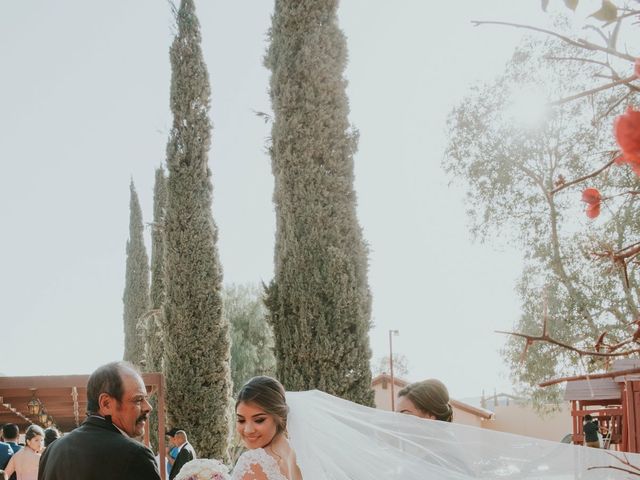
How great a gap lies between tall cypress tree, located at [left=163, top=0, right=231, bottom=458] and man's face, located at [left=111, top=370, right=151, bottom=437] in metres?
11.6

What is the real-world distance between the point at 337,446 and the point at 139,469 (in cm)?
78

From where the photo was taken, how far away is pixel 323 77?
446 inches

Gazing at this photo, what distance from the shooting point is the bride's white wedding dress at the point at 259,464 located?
10.0 ft

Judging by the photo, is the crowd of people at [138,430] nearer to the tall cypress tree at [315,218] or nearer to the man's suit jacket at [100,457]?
the man's suit jacket at [100,457]

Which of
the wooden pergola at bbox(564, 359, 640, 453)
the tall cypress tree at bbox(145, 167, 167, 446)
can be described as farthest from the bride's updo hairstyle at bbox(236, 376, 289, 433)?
the tall cypress tree at bbox(145, 167, 167, 446)

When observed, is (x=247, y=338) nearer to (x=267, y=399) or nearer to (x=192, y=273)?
(x=192, y=273)

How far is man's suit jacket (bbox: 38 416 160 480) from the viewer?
103 inches

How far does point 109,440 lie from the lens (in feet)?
8.73

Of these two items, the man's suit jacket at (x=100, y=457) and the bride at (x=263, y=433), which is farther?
the bride at (x=263, y=433)

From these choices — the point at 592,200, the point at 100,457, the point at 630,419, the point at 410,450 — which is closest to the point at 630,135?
the point at 592,200

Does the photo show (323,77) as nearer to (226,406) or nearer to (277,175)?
(277,175)

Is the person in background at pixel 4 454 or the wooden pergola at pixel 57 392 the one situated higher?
the wooden pergola at pixel 57 392

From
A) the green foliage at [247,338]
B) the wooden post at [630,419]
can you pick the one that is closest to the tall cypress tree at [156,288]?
the green foliage at [247,338]

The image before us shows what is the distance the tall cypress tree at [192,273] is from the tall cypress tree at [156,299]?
2325mm
